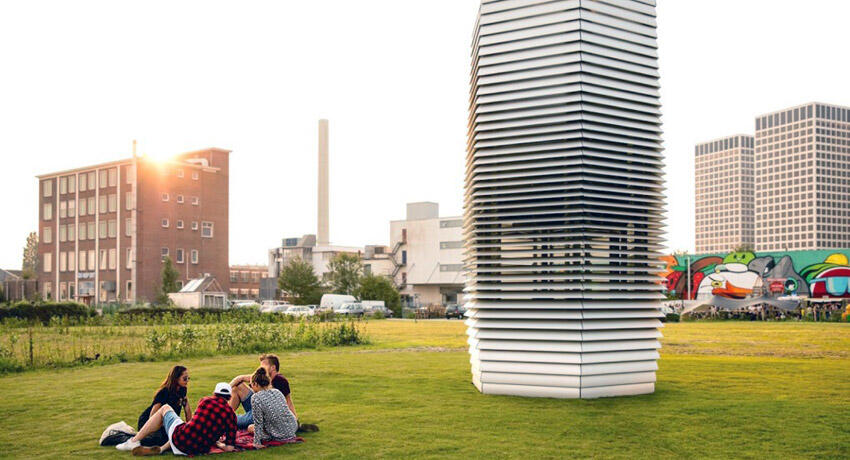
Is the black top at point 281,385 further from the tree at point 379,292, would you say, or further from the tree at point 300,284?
the tree at point 300,284

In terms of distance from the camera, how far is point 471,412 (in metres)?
11.3

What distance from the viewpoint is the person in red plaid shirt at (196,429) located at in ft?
29.0

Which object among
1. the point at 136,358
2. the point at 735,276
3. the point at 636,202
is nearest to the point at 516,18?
the point at 636,202

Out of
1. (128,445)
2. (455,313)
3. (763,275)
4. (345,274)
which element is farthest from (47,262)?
(128,445)

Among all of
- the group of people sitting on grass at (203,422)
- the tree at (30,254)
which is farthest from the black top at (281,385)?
the tree at (30,254)

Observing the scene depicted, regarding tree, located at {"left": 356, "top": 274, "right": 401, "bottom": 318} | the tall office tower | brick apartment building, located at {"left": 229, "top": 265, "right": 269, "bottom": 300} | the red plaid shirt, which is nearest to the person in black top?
the red plaid shirt

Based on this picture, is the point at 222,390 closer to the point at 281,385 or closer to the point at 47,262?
the point at 281,385

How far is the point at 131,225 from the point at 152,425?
2995 inches

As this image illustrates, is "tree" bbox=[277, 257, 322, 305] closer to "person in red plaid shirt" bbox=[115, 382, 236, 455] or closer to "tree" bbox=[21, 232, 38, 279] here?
"tree" bbox=[21, 232, 38, 279]

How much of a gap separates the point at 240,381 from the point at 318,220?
104m

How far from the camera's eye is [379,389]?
13883mm

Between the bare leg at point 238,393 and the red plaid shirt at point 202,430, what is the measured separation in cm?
175

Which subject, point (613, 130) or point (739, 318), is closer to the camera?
point (613, 130)

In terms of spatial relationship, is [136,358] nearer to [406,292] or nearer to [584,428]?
[584,428]
